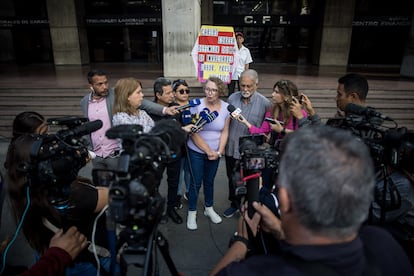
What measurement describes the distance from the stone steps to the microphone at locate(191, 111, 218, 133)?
3.90 meters

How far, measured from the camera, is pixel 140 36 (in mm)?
15461

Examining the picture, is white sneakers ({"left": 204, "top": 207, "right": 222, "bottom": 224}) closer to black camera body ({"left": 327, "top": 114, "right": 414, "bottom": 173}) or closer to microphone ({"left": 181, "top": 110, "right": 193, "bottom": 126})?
microphone ({"left": 181, "top": 110, "right": 193, "bottom": 126})

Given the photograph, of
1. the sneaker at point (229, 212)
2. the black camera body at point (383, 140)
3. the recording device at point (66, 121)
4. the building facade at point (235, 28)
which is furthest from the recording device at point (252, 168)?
the building facade at point (235, 28)

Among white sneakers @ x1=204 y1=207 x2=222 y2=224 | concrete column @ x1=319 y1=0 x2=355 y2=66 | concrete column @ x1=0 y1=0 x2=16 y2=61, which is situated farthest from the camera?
concrete column @ x1=0 y1=0 x2=16 y2=61

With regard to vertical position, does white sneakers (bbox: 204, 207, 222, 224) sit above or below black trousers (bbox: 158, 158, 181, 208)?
below

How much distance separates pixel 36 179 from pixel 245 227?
114 cm

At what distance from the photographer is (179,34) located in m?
7.06

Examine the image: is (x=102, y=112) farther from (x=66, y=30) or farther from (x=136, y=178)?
(x=66, y=30)

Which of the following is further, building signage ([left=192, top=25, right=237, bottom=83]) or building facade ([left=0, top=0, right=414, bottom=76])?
building facade ([left=0, top=0, right=414, bottom=76])

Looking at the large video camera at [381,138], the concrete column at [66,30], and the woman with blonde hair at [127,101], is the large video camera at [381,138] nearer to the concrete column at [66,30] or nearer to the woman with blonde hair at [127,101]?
the woman with blonde hair at [127,101]

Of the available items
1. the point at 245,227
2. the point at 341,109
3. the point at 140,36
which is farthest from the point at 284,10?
the point at 245,227

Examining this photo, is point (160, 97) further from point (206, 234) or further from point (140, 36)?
point (140, 36)

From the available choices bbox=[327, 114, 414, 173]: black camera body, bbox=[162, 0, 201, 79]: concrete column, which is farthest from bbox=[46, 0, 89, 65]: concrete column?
bbox=[327, 114, 414, 173]: black camera body

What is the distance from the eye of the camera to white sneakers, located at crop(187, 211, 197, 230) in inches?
129
